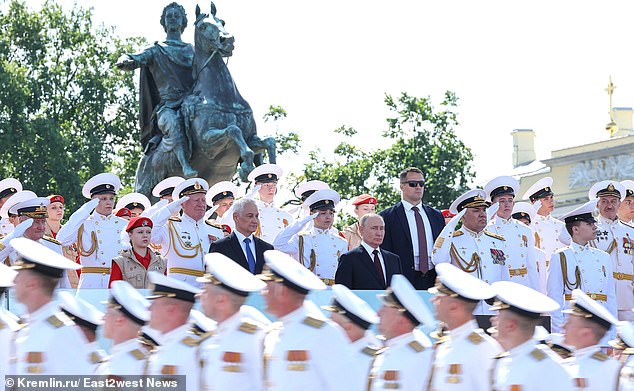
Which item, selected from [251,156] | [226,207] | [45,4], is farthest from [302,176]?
[226,207]

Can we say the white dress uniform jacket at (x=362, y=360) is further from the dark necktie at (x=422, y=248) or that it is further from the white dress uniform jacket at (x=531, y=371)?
the dark necktie at (x=422, y=248)

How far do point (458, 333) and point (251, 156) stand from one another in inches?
414

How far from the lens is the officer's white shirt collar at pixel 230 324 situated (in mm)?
7945

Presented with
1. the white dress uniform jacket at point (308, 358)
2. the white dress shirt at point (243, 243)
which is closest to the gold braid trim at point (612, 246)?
the white dress shirt at point (243, 243)

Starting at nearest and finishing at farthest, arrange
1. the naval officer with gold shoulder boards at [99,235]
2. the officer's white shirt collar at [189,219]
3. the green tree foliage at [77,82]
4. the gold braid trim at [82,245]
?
the officer's white shirt collar at [189,219]
the naval officer with gold shoulder boards at [99,235]
the gold braid trim at [82,245]
the green tree foliage at [77,82]

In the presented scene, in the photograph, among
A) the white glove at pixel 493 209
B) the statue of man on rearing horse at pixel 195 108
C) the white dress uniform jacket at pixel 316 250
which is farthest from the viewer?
the statue of man on rearing horse at pixel 195 108

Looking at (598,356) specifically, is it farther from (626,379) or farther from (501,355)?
(501,355)

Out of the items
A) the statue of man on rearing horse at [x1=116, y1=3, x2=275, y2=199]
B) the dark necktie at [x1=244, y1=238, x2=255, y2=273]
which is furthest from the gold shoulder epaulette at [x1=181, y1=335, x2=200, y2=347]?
the statue of man on rearing horse at [x1=116, y1=3, x2=275, y2=199]

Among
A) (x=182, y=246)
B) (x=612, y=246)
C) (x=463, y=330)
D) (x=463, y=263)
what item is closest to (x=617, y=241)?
(x=612, y=246)

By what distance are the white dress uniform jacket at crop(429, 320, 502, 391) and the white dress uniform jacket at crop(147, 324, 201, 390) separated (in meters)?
1.36

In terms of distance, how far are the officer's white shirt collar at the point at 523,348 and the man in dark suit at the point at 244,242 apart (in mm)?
4331

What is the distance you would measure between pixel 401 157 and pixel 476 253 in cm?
3207

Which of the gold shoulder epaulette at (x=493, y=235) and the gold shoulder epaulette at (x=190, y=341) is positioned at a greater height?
the gold shoulder epaulette at (x=493, y=235)

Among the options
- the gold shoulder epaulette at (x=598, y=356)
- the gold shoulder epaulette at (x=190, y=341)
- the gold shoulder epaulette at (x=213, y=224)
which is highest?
the gold shoulder epaulette at (x=213, y=224)
